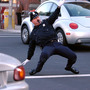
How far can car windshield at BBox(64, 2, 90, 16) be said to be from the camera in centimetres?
1337

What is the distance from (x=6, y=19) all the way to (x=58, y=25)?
1262 centimetres

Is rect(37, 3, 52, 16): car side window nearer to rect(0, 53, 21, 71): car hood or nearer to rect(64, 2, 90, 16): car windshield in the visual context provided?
rect(64, 2, 90, 16): car windshield

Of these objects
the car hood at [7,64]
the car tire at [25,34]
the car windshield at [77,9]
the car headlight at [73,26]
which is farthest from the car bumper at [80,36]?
the car hood at [7,64]

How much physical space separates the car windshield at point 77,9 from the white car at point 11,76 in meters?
8.45

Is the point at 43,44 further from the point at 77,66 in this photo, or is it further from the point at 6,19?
the point at 6,19

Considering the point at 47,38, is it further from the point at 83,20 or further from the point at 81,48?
the point at 81,48

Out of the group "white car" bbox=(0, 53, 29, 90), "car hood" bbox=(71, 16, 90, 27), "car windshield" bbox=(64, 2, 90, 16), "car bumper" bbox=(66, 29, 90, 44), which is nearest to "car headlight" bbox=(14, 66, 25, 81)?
"white car" bbox=(0, 53, 29, 90)

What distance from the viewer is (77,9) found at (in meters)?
13.5

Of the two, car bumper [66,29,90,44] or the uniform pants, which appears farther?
car bumper [66,29,90,44]

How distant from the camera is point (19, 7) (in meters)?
34.6

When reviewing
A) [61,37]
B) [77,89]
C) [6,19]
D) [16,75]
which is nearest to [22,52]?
[61,37]

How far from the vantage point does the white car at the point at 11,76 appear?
4828 mm

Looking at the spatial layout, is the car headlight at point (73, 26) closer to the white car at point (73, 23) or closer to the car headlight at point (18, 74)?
the white car at point (73, 23)

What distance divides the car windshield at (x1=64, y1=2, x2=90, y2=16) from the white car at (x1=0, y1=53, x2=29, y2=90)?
8.45 metres
